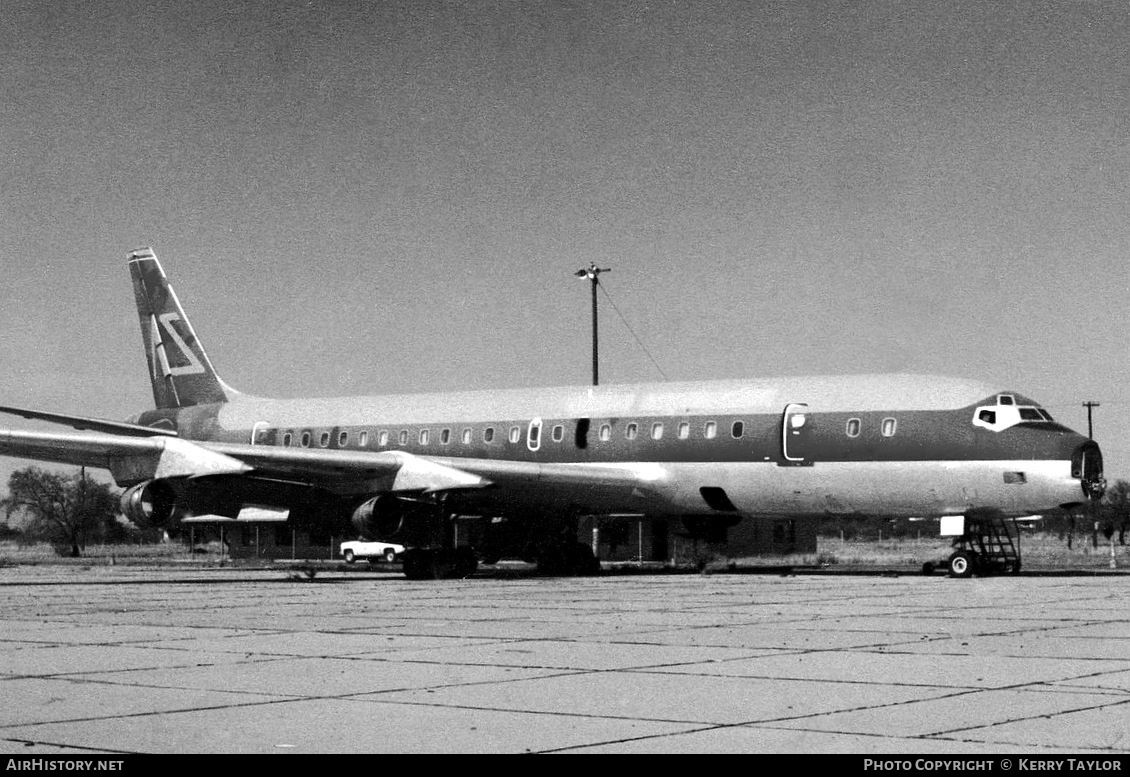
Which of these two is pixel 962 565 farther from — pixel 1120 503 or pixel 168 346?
pixel 1120 503

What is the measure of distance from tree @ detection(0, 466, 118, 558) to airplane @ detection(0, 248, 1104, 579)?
7181 cm

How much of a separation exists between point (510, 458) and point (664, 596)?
1217cm

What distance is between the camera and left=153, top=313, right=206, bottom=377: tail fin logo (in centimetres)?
4281

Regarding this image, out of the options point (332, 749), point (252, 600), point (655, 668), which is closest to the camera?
point (332, 749)

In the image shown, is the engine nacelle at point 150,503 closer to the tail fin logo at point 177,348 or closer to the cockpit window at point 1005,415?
the tail fin logo at point 177,348

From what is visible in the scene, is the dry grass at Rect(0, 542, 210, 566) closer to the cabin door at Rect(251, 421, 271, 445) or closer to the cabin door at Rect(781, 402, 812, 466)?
the cabin door at Rect(251, 421, 271, 445)

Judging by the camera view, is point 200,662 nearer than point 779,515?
Yes

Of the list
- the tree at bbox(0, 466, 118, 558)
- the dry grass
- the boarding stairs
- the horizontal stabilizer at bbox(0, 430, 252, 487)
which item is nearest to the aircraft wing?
the horizontal stabilizer at bbox(0, 430, 252, 487)

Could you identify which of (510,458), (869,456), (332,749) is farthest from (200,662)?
(510,458)

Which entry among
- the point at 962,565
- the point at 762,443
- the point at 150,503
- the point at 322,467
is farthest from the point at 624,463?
the point at 150,503

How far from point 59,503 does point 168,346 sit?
6935cm
